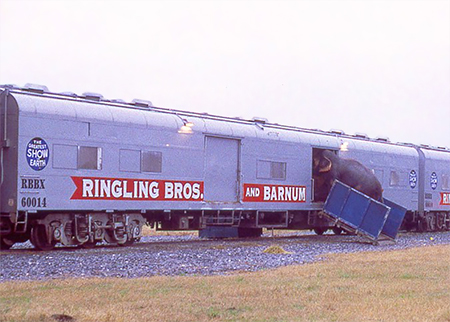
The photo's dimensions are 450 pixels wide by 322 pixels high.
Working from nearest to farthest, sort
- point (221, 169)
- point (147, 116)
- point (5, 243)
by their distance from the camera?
point (5, 243) < point (147, 116) < point (221, 169)

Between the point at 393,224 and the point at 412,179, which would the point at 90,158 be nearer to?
the point at 393,224

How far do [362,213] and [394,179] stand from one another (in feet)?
25.9

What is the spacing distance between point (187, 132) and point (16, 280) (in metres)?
11.6

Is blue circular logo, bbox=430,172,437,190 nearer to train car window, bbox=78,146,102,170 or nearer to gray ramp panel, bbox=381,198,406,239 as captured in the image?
gray ramp panel, bbox=381,198,406,239

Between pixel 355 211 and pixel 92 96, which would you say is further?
pixel 355 211

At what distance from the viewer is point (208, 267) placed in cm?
1617

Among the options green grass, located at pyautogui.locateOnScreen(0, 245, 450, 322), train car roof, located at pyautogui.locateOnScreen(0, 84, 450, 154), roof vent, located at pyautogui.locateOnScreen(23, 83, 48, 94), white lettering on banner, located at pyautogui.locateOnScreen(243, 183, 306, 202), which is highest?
roof vent, located at pyautogui.locateOnScreen(23, 83, 48, 94)

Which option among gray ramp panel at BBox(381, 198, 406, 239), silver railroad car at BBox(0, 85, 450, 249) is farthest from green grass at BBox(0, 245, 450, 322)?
gray ramp panel at BBox(381, 198, 406, 239)

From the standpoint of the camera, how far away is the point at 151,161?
22.8 m

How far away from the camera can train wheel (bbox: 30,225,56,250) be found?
67.6 ft

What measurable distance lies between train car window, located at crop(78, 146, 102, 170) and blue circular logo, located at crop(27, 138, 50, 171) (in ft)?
3.68

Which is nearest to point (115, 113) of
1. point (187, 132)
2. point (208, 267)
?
point (187, 132)

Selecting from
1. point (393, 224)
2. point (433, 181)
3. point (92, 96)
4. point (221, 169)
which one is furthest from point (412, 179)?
point (92, 96)

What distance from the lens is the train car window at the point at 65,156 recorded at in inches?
791
